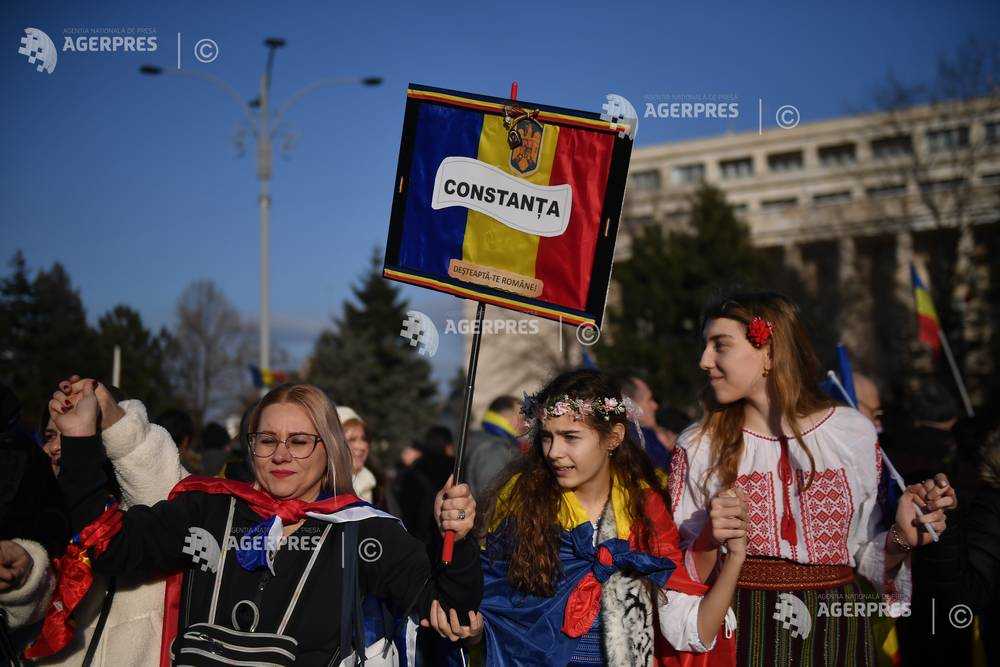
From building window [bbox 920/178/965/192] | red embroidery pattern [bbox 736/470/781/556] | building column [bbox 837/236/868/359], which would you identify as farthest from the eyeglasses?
building column [bbox 837/236/868/359]

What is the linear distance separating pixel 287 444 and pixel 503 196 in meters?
1.21

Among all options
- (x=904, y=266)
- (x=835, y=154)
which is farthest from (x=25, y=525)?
(x=835, y=154)

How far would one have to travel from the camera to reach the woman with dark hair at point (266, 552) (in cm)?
283

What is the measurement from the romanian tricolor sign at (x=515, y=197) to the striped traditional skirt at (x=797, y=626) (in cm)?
137

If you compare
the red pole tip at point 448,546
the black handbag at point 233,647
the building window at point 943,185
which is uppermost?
the building window at point 943,185

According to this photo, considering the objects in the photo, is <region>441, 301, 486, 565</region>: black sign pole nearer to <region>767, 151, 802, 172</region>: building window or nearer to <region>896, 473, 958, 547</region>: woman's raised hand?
<region>896, 473, 958, 547</region>: woman's raised hand

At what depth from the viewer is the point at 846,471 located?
12.1 ft

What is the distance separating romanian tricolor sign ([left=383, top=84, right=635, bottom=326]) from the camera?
3.36 metres

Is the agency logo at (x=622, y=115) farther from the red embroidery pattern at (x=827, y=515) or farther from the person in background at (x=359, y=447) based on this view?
the person in background at (x=359, y=447)

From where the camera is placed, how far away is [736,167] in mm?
63531

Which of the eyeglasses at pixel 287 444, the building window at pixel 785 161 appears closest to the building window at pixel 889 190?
the building window at pixel 785 161

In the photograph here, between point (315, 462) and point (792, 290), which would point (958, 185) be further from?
point (315, 462)

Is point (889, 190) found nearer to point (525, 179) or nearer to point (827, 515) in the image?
point (827, 515)

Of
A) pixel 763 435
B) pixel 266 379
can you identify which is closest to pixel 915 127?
pixel 266 379
